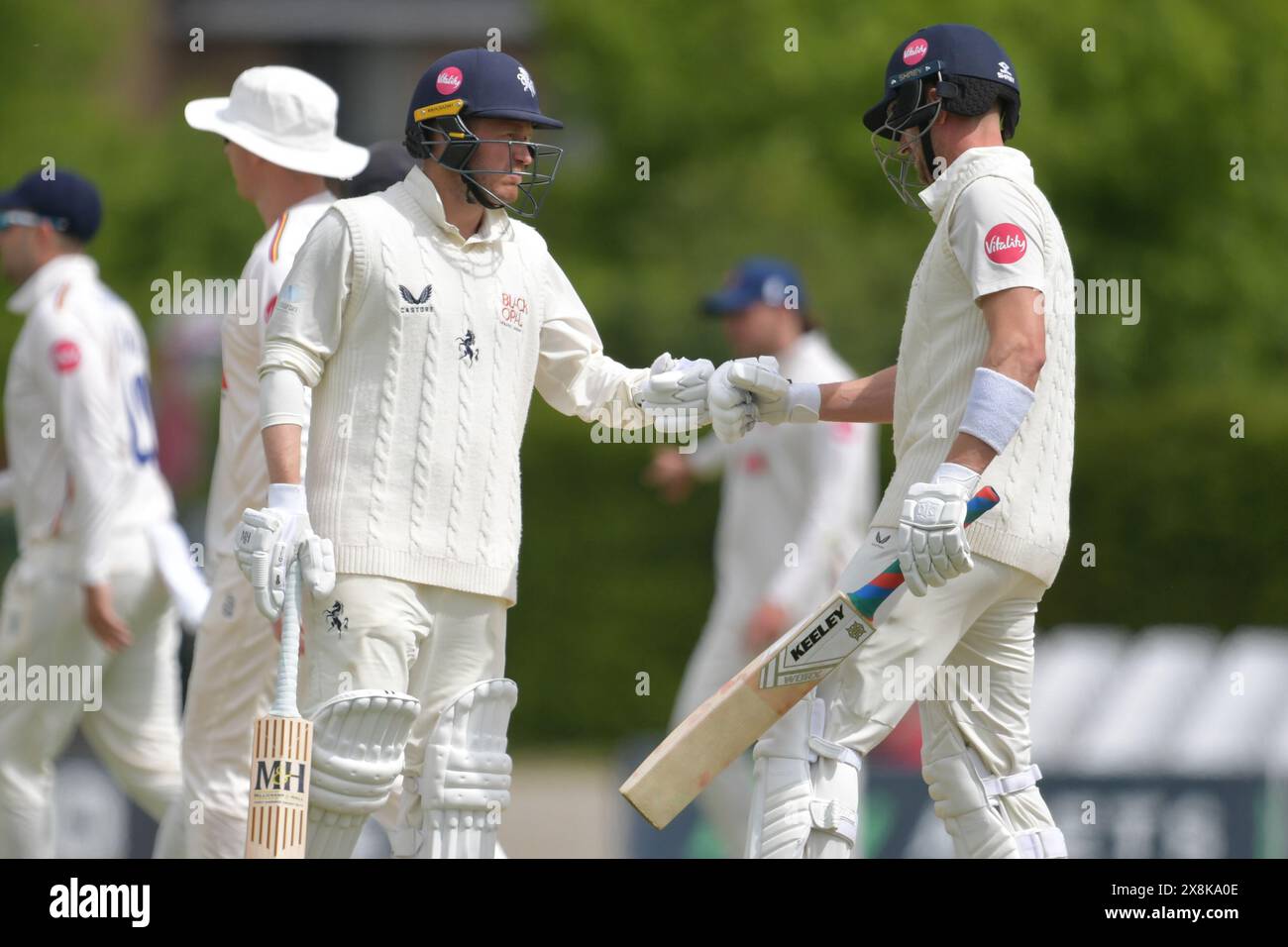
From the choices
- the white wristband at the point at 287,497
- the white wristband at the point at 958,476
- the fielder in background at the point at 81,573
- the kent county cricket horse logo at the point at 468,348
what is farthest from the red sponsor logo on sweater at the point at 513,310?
the fielder in background at the point at 81,573

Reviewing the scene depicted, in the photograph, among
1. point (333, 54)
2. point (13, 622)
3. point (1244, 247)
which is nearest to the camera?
point (13, 622)

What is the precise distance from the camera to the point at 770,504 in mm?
8367

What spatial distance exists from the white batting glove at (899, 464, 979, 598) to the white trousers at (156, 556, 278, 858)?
1.86 m

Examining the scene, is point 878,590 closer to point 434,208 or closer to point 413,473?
point 413,473

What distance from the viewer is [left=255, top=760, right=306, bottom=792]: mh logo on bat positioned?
4.52 meters

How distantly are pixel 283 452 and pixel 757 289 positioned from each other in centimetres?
399

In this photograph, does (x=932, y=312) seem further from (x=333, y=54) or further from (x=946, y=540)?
(x=333, y=54)

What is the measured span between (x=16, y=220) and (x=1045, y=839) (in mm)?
4001

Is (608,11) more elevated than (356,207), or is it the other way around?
(608,11)

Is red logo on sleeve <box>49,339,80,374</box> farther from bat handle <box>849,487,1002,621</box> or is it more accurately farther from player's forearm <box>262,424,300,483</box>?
bat handle <box>849,487,1002,621</box>

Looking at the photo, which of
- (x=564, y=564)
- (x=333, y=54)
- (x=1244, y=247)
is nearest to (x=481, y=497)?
(x=564, y=564)

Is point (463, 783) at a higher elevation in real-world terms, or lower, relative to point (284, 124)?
lower

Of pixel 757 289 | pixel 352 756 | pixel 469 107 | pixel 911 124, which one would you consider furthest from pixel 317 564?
pixel 757 289

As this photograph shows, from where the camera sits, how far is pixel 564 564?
13.4m
